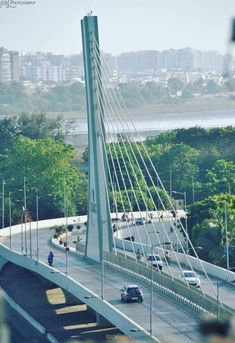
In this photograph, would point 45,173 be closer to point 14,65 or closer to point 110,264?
point 110,264

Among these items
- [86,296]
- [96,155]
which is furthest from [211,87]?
[86,296]

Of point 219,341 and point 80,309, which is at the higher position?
point 219,341

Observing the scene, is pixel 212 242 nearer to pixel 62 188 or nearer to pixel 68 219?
pixel 68 219

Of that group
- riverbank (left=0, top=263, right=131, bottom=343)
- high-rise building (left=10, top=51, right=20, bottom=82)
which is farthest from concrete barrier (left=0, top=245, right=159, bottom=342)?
high-rise building (left=10, top=51, right=20, bottom=82)

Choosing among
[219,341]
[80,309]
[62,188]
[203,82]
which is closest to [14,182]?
[62,188]

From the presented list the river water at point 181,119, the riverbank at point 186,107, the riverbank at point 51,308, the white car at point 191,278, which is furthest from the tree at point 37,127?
the riverbank at point 186,107

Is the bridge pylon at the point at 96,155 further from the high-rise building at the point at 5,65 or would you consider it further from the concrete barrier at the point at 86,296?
the high-rise building at the point at 5,65
